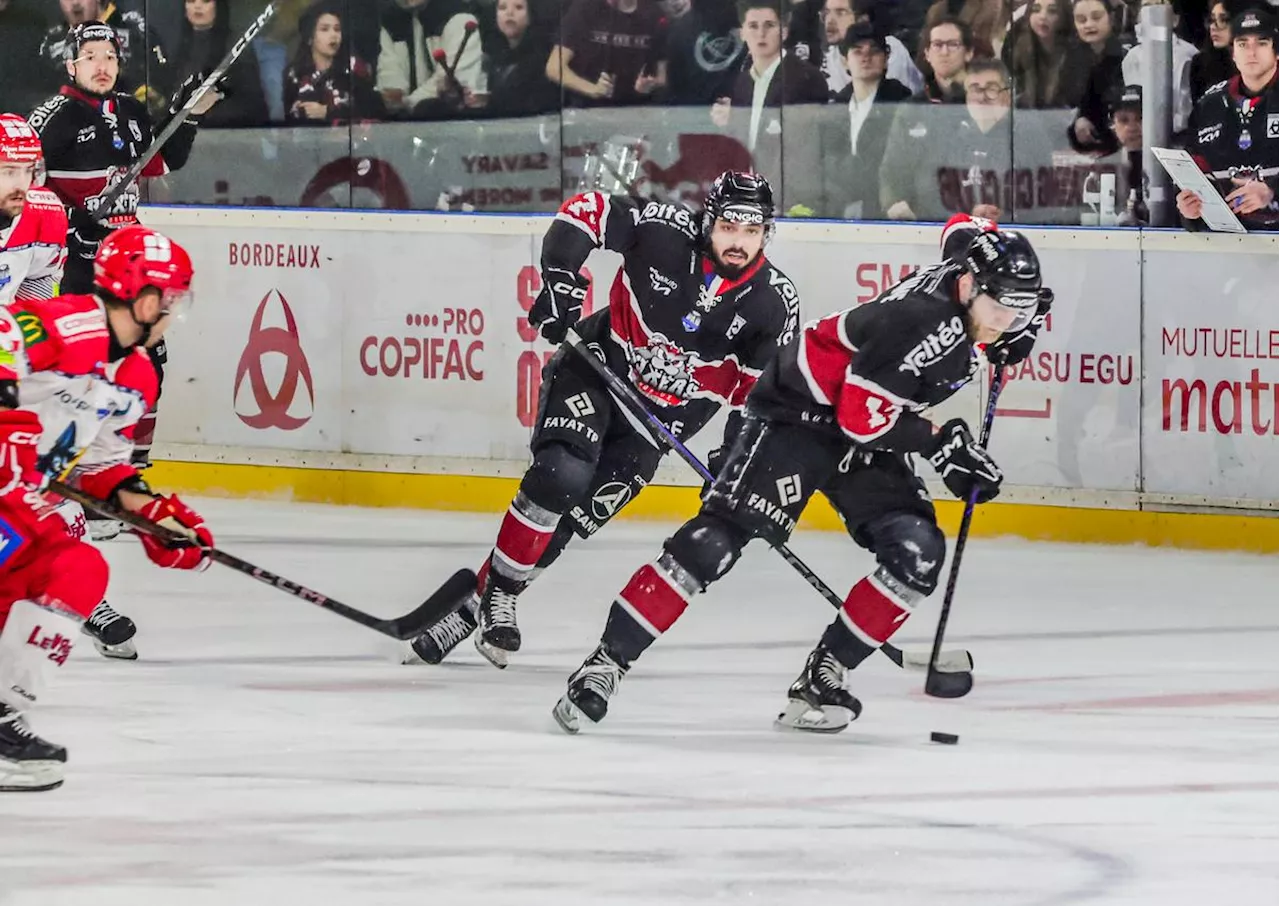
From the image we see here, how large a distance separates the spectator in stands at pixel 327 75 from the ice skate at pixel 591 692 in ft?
12.9

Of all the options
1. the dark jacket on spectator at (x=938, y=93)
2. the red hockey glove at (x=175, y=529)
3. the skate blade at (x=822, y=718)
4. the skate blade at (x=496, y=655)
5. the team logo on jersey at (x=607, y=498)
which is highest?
the dark jacket on spectator at (x=938, y=93)

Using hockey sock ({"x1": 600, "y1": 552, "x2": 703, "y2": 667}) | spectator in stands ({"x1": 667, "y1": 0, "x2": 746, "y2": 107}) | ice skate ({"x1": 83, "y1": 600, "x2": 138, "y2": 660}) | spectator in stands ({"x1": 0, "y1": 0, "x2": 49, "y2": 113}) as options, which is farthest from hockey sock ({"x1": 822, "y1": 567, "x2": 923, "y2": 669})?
spectator in stands ({"x1": 0, "y1": 0, "x2": 49, "y2": 113})

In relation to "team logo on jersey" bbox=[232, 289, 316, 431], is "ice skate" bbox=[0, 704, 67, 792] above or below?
above

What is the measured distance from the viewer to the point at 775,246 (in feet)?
24.1

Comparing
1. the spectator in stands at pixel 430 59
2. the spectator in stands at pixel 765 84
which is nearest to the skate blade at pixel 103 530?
the spectator in stands at pixel 430 59

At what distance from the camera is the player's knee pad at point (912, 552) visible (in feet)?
14.9

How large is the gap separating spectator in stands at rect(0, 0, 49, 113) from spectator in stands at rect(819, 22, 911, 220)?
3014mm

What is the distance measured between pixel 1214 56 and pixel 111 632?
327 cm

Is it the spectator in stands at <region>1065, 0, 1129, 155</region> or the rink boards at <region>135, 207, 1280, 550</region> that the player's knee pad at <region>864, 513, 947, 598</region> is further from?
the spectator in stands at <region>1065, 0, 1129, 155</region>

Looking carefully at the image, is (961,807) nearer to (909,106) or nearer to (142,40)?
(909,106)

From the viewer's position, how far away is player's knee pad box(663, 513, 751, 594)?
4.56m

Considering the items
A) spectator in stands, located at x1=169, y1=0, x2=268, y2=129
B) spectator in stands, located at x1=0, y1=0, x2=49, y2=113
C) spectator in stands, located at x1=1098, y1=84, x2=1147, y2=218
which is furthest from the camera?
spectator in stands, located at x1=0, y1=0, x2=49, y2=113

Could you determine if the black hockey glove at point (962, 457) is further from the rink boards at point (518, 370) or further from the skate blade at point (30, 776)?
the rink boards at point (518, 370)

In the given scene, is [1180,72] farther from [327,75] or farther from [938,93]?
[327,75]
